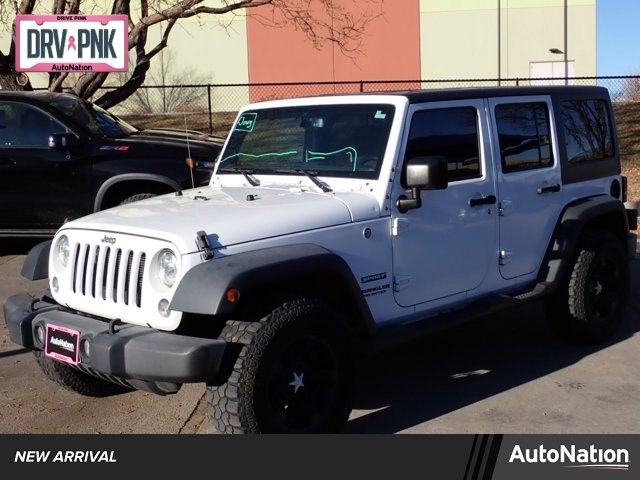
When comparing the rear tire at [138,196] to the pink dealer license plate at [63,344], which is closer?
the pink dealer license plate at [63,344]

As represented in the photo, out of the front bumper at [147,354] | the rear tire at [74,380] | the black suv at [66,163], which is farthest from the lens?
the black suv at [66,163]

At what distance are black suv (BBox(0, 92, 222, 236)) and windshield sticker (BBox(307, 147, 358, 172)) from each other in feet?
12.1

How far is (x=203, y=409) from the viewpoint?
4918mm

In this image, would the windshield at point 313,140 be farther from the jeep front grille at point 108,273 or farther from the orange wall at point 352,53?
the orange wall at point 352,53

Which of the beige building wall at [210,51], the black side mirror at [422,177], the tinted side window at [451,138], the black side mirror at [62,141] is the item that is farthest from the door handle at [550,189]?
the beige building wall at [210,51]

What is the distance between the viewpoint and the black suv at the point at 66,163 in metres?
8.51

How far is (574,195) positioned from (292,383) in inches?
112

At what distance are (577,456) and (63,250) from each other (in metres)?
2.85

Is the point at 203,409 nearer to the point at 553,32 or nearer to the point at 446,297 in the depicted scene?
the point at 446,297

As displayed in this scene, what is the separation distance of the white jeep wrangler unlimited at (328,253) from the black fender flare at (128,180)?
296cm

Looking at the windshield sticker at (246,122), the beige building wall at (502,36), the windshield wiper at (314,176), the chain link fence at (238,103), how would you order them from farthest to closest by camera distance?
1. the beige building wall at (502,36)
2. the chain link fence at (238,103)
3. the windshield sticker at (246,122)
4. the windshield wiper at (314,176)

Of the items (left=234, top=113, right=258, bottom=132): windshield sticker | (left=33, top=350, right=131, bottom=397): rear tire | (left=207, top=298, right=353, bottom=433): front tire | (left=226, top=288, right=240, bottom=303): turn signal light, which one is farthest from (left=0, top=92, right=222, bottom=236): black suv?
(left=226, top=288, right=240, bottom=303): turn signal light

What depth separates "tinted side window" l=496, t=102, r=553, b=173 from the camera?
536 centimetres

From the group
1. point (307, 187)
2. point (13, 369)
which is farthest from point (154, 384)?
point (13, 369)
